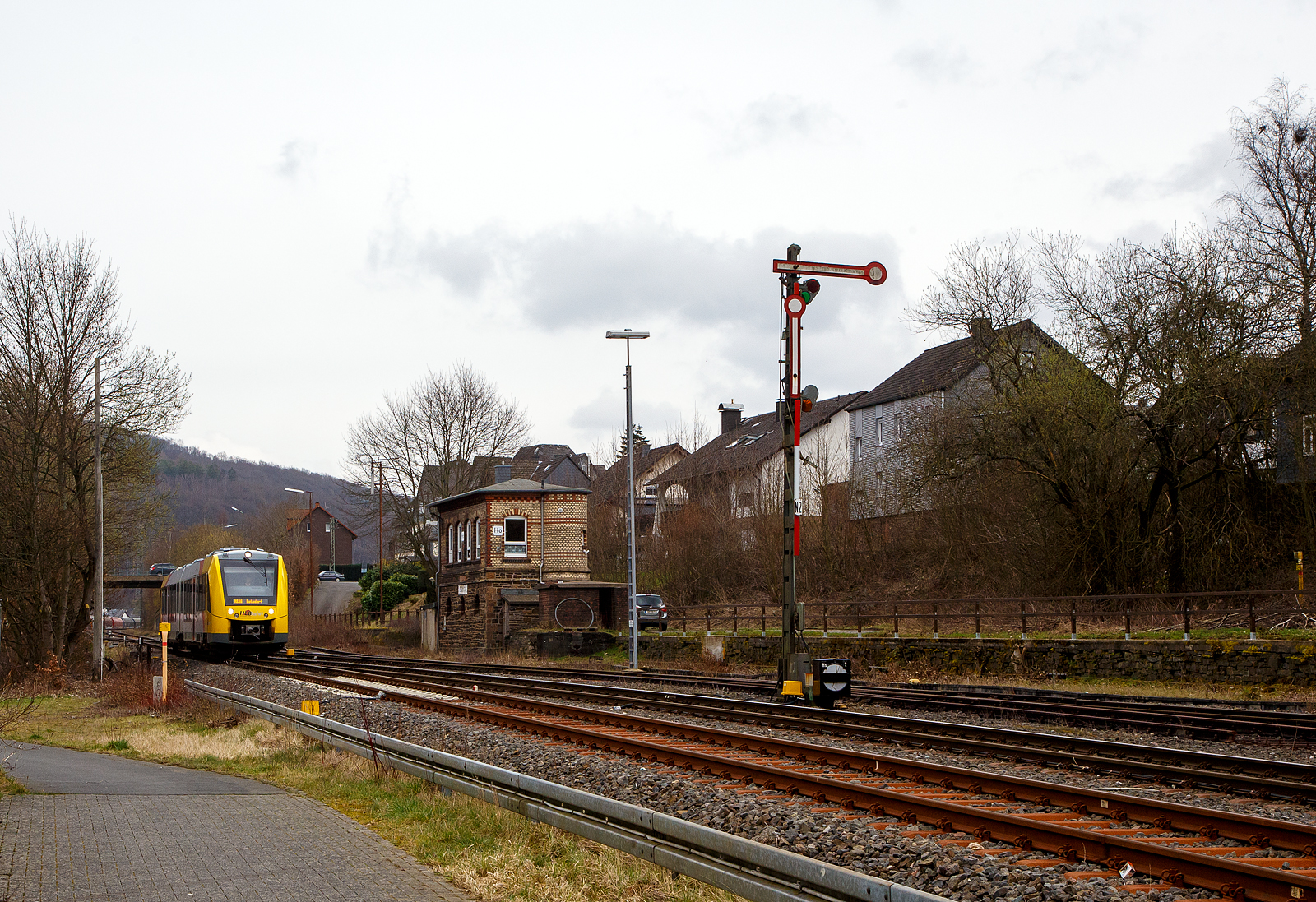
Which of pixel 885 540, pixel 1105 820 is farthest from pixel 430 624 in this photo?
pixel 1105 820

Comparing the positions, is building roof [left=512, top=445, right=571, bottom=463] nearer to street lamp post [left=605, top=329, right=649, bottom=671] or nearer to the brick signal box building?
→ the brick signal box building

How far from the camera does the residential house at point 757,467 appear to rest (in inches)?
1865

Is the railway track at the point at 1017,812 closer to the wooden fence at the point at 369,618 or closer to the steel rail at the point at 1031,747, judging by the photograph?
the steel rail at the point at 1031,747

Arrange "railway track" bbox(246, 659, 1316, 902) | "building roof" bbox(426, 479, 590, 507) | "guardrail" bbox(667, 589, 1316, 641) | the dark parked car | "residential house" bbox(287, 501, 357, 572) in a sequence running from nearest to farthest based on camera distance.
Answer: "railway track" bbox(246, 659, 1316, 902), "guardrail" bbox(667, 589, 1316, 641), "building roof" bbox(426, 479, 590, 507), the dark parked car, "residential house" bbox(287, 501, 357, 572)

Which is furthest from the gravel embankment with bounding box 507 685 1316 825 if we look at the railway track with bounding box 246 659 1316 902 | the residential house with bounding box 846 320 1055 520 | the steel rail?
the residential house with bounding box 846 320 1055 520

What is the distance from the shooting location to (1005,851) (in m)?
7.41

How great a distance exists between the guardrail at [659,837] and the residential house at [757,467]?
27947 millimetres

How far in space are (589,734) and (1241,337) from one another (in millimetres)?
21855

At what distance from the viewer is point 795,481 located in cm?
1758

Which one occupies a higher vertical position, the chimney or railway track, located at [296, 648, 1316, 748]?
the chimney

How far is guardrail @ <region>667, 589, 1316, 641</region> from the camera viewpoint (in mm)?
22438

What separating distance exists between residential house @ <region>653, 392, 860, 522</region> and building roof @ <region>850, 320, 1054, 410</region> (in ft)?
10.9

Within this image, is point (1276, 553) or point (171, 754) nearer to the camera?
point (171, 754)

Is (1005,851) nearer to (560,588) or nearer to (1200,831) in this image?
(1200,831)
